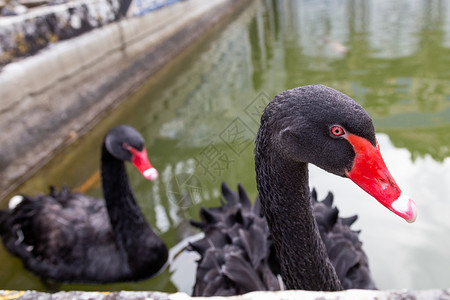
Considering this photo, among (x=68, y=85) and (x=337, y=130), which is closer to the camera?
(x=337, y=130)

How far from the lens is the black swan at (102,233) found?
1799 mm

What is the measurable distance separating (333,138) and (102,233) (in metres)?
1.41

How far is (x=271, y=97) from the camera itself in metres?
3.33

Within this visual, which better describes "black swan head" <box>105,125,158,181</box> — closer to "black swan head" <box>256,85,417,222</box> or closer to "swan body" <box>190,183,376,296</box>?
"swan body" <box>190,183,376,296</box>

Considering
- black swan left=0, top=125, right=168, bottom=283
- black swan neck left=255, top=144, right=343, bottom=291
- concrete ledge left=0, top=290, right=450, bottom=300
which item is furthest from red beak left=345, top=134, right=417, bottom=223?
black swan left=0, top=125, right=168, bottom=283

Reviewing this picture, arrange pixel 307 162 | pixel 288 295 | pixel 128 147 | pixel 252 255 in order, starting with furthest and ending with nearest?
1. pixel 128 147
2. pixel 252 255
3. pixel 307 162
4. pixel 288 295

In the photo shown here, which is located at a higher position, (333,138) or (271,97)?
(333,138)

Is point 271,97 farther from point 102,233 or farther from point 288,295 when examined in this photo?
point 288,295

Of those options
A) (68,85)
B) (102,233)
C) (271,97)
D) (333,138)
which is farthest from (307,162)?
(68,85)

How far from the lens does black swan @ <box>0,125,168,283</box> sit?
1.80 m

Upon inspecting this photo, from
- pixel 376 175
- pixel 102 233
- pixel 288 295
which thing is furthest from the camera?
pixel 102 233

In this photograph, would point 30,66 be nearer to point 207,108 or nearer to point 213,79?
point 207,108

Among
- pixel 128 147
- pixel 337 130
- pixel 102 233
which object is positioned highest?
pixel 337 130

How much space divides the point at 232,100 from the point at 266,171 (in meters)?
2.51
